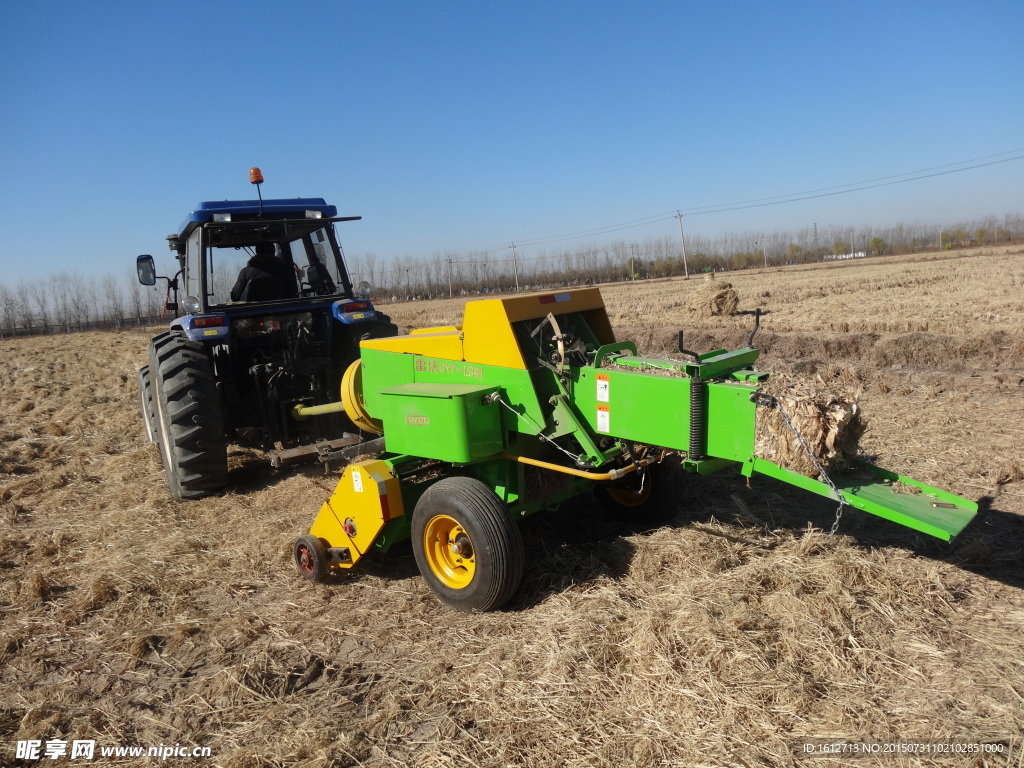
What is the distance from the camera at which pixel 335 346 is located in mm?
7031

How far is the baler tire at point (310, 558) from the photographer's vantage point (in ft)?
14.6

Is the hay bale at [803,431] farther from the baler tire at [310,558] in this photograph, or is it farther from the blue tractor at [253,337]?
the blue tractor at [253,337]

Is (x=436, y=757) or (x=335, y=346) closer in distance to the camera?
(x=436, y=757)

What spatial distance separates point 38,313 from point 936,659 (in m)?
55.0

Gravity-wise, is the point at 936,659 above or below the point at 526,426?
below

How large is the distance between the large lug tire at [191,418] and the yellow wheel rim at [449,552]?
113 inches

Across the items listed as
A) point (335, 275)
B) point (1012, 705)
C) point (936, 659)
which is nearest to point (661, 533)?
point (936, 659)

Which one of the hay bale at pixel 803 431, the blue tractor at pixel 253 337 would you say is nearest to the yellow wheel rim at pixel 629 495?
the hay bale at pixel 803 431

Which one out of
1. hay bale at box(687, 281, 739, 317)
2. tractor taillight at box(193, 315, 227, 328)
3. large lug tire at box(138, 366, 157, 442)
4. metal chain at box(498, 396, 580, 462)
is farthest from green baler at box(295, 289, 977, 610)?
hay bale at box(687, 281, 739, 317)

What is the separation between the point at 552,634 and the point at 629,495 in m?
1.77

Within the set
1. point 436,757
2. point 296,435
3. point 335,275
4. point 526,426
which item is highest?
point 335,275

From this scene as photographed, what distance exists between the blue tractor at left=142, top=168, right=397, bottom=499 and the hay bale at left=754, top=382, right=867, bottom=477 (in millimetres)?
3746

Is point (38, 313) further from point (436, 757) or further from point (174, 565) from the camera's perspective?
point (436, 757)

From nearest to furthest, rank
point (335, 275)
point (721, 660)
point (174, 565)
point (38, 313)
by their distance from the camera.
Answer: point (721, 660) < point (174, 565) < point (335, 275) < point (38, 313)
